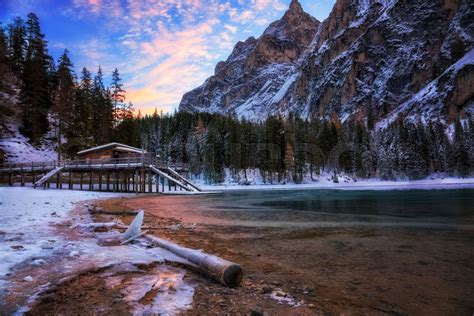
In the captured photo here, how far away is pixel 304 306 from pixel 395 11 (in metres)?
203

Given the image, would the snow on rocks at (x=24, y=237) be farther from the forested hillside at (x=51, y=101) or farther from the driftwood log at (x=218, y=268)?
the forested hillside at (x=51, y=101)

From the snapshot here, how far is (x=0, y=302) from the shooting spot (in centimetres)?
465

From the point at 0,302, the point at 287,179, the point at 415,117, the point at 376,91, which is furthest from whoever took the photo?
the point at 376,91

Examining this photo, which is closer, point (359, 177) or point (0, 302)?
point (0, 302)

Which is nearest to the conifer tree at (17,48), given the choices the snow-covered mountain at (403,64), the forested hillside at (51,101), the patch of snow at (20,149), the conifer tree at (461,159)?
the forested hillside at (51,101)

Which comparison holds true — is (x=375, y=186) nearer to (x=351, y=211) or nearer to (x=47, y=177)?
(x=351, y=211)

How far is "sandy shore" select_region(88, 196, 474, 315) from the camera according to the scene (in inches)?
211

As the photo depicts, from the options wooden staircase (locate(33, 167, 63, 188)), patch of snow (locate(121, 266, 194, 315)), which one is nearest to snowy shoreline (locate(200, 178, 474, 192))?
wooden staircase (locate(33, 167, 63, 188))

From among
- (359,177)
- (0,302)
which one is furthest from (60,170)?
(359,177)

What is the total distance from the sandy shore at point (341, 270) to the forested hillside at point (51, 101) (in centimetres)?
5752

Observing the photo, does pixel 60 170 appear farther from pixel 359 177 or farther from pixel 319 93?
pixel 319 93

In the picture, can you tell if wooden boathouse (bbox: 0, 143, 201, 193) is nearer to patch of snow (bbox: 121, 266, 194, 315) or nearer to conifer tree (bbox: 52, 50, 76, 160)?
conifer tree (bbox: 52, 50, 76, 160)

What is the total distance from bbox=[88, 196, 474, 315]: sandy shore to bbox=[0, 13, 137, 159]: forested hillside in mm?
57524

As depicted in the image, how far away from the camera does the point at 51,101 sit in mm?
69188
